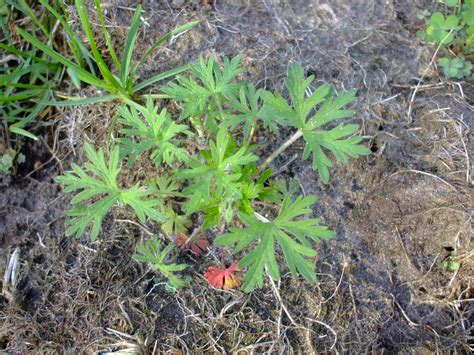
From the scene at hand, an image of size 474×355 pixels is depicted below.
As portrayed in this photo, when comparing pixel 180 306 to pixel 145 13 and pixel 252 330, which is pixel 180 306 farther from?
pixel 145 13

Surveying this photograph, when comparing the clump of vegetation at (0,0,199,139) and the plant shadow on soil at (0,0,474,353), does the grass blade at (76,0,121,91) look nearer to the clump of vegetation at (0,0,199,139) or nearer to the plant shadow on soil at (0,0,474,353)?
the clump of vegetation at (0,0,199,139)

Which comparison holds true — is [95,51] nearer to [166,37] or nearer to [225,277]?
[166,37]

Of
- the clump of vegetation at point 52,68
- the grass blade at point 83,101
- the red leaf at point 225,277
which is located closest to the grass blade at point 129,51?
the clump of vegetation at point 52,68

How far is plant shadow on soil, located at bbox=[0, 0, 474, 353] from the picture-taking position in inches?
78.3

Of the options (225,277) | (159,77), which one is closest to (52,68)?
(159,77)

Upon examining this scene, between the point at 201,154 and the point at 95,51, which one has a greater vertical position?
the point at 95,51

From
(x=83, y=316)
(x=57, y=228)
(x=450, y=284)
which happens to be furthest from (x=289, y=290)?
(x=57, y=228)

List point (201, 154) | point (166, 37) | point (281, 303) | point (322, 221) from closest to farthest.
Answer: point (201, 154) → point (281, 303) → point (322, 221) → point (166, 37)

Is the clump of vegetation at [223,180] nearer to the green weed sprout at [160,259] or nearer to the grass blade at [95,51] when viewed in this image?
the green weed sprout at [160,259]

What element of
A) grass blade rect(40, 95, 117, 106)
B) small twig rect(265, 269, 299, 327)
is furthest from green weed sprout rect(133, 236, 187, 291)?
grass blade rect(40, 95, 117, 106)

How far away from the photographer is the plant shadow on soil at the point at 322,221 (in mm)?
1988

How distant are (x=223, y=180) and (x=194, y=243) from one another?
47 centimetres

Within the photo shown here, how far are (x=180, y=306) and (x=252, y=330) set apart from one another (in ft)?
1.07

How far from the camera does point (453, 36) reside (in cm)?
241
